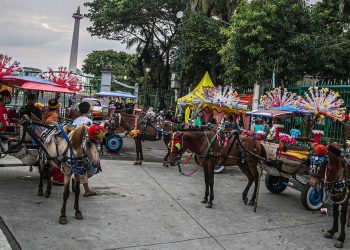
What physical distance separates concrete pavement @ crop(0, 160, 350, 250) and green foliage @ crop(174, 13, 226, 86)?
1341cm

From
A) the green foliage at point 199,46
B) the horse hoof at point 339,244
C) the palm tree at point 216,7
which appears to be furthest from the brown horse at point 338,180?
the palm tree at point 216,7

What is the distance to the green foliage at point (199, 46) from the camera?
2052 cm

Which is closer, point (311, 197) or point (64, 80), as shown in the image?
point (311, 197)

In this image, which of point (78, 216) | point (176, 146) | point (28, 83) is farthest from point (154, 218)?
point (28, 83)

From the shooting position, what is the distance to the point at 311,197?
7.35m

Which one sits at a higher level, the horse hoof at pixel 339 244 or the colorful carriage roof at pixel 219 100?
the colorful carriage roof at pixel 219 100

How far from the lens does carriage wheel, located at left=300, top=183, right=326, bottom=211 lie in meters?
7.21

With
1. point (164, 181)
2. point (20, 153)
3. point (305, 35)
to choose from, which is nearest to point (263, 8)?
point (305, 35)

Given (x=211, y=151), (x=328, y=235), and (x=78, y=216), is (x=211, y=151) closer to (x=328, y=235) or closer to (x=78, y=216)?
(x=328, y=235)

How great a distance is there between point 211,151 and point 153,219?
200 centimetres

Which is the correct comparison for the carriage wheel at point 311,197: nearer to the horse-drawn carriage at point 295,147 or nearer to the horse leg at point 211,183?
the horse-drawn carriage at point 295,147

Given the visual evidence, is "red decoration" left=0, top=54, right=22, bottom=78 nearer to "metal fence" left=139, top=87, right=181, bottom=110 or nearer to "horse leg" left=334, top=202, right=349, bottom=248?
"horse leg" left=334, top=202, right=349, bottom=248

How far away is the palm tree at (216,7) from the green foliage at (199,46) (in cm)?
88

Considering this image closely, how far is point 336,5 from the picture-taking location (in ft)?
66.3
